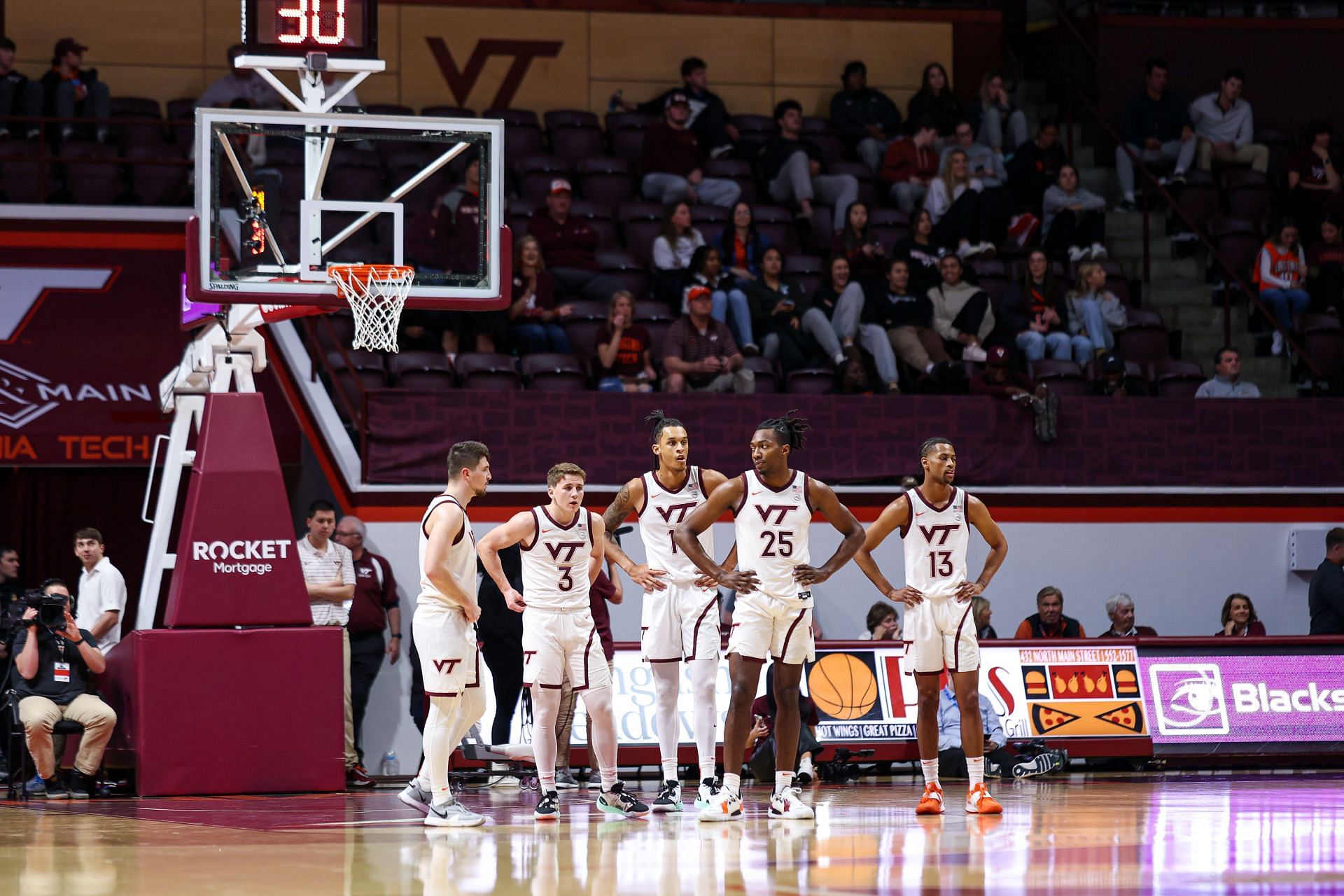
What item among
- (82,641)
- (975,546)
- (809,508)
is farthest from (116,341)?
(809,508)

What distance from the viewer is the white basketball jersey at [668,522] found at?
10.1 metres

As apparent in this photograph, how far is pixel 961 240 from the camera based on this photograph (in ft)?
62.3

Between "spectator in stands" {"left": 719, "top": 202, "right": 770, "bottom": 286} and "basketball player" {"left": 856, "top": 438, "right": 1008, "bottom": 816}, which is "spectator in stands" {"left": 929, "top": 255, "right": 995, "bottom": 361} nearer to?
"spectator in stands" {"left": 719, "top": 202, "right": 770, "bottom": 286}

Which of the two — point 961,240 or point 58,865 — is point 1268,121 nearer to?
point 961,240

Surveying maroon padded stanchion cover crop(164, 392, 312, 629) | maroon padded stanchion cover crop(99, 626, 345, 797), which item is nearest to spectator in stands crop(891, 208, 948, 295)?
maroon padded stanchion cover crop(164, 392, 312, 629)

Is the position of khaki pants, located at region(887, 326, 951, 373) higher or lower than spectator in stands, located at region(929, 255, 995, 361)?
lower

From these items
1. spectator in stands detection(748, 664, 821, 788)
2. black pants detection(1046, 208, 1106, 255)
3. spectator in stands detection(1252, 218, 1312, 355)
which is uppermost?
black pants detection(1046, 208, 1106, 255)

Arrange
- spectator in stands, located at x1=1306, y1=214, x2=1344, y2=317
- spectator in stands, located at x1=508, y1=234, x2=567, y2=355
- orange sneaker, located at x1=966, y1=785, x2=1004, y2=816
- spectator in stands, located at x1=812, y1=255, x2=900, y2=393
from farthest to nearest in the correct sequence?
1. spectator in stands, located at x1=1306, y1=214, x2=1344, y2=317
2. spectator in stands, located at x1=812, y1=255, x2=900, y2=393
3. spectator in stands, located at x1=508, y1=234, x2=567, y2=355
4. orange sneaker, located at x1=966, y1=785, x2=1004, y2=816

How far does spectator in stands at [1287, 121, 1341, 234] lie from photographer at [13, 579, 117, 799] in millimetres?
13948

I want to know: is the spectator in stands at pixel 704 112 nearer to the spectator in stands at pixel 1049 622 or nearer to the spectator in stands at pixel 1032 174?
the spectator in stands at pixel 1032 174

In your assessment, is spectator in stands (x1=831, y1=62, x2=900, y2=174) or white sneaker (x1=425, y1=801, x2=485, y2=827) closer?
white sneaker (x1=425, y1=801, x2=485, y2=827)

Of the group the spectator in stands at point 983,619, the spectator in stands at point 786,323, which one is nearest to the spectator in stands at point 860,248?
the spectator in stands at point 786,323

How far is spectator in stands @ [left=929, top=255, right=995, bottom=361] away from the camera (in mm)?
17453

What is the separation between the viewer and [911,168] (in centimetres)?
1991
